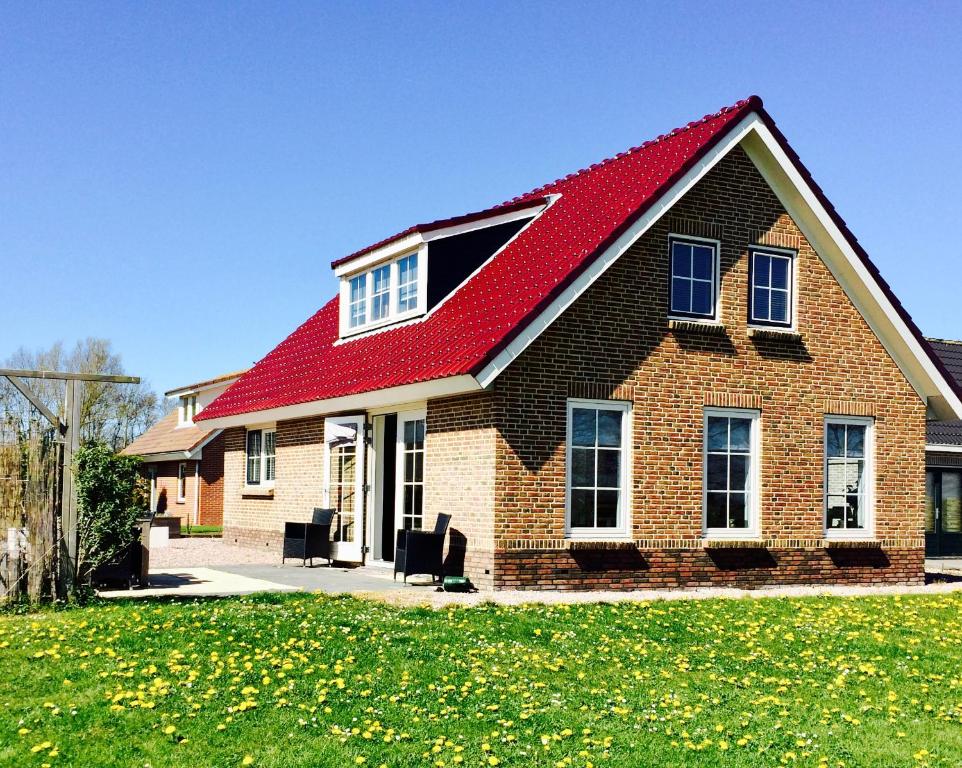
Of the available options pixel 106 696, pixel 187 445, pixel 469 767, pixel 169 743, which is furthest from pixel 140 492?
pixel 187 445

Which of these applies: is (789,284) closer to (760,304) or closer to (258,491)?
(760,304)

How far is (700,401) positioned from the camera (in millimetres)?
17109

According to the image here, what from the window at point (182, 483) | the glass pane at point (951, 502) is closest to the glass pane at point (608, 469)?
the glass pane at point (951, 502)

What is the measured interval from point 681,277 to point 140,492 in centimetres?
849

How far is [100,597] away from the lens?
544 inches

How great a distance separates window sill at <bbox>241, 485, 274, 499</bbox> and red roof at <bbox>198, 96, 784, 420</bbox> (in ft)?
6.15

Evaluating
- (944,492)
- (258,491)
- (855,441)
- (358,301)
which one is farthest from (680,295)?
(944,492)

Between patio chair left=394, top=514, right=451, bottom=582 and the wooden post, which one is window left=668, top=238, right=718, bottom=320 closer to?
patio chair left=394, top=514, right=451, bottom=582

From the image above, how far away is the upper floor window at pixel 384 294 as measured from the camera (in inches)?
763

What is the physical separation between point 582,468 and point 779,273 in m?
4.98

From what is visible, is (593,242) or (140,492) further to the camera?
(593,242)

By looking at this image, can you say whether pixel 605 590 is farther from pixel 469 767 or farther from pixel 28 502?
pixel 469 767

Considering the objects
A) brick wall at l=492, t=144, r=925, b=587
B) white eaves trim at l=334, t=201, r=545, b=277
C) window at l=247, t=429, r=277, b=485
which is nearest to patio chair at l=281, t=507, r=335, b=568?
window at l=247, t=429, r=277, b=485

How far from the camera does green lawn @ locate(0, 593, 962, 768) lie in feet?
25.9
